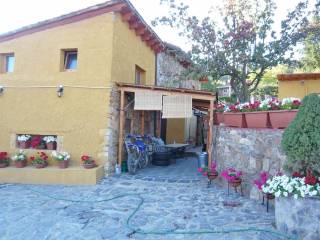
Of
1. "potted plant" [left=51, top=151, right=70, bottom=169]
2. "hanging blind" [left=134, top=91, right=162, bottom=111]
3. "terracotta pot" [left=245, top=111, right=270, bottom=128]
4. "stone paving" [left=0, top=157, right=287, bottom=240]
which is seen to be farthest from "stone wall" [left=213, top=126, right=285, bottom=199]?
"potted plant" [left=51, top=151, right=70, bottom=169]

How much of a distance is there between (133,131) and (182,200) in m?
4.47

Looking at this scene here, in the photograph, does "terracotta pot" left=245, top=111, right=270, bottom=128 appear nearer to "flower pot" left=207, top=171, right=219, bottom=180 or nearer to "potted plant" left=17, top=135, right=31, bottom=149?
"flower pot" left=207, top=171, right=219, bottom=180

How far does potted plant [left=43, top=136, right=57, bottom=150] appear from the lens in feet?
27.3

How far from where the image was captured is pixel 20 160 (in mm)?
8070

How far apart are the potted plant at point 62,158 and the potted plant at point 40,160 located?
0.30 m

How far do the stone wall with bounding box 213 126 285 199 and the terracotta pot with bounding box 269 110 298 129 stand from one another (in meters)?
A: 0.14

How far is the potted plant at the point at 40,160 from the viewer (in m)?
7.91

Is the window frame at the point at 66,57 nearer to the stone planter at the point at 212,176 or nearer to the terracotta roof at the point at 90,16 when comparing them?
the terracotta roof at the point at 90,16

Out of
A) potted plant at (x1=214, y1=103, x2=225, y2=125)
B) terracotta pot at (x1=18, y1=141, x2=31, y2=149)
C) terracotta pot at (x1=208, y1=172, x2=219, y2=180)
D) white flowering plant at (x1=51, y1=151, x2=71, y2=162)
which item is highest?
potted plant at (x1=214, y1=103, x2=225, y2=125)

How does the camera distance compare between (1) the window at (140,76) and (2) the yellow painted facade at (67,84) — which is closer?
(2) the yellow painted facade at (67,84)

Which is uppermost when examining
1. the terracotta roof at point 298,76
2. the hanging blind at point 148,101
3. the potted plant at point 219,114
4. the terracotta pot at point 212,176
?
the terracotta roof at point 298,76

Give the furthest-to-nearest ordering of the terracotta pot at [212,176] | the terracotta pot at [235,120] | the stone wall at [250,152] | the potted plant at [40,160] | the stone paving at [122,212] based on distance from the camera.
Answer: the potted plant at [40,160], the terracotta pot at [212,176], the terracotta pot at [235,120], the stone wall at [250,152], the stone paving at [122,212]

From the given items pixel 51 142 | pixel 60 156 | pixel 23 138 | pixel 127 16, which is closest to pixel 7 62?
pixel 23 138

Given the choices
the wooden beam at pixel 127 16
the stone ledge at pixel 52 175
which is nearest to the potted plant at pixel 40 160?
the stone ledge at pixel 52 175
